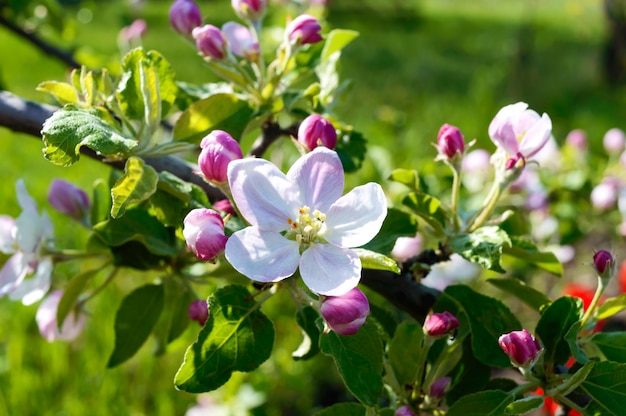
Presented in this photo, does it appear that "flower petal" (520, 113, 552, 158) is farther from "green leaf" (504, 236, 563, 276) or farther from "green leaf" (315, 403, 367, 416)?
"green leaf" (315, 403, 367, 416)

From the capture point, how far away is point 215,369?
0.69 metres

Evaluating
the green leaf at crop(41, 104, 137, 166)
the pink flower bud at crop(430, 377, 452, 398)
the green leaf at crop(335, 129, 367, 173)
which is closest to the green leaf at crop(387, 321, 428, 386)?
the pink flower bud at crop(430, 377, 452, 398)

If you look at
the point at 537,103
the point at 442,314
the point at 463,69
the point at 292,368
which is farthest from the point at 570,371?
the point at 463,69

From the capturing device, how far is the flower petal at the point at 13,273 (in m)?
0.92

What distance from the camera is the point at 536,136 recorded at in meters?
0.81

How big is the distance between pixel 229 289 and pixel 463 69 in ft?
20.9

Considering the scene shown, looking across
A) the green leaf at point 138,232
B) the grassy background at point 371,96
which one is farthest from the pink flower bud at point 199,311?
the grassy background at point 371,96

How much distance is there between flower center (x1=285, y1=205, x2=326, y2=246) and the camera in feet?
2.32

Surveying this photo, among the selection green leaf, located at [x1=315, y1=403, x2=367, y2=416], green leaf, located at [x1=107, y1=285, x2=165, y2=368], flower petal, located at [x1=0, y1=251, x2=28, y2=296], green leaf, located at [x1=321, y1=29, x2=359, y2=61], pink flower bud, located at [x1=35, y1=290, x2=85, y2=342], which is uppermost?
green leaf, located at [x1=321, y1=29, x2=359, y2=61]

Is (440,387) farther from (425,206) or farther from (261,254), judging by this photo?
(261,254)

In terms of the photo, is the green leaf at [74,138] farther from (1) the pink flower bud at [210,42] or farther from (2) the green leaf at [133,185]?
(1) the pink flower bud at [210,42]

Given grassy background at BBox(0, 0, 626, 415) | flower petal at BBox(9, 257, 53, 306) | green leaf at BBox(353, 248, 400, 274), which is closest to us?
green leaf at BBox(353, 248, 400, 274)

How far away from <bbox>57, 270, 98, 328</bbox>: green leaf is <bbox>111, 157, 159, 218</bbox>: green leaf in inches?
12.0

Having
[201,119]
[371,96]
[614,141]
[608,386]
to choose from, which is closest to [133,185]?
[201,119]
